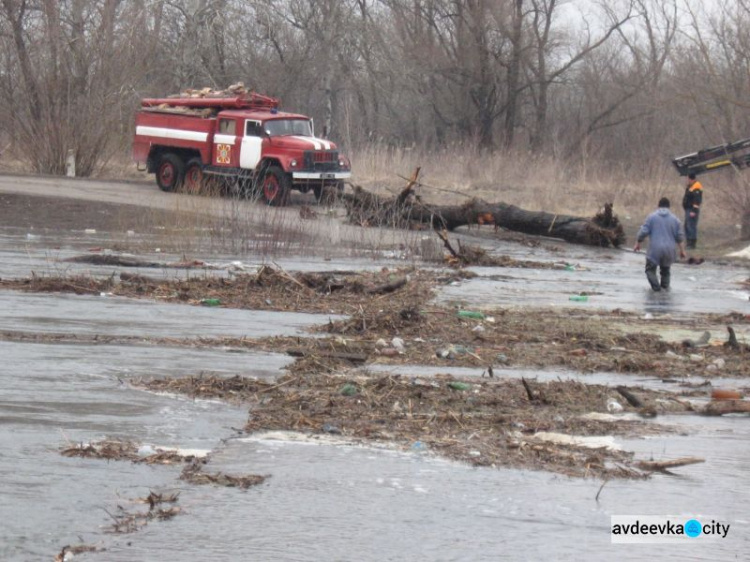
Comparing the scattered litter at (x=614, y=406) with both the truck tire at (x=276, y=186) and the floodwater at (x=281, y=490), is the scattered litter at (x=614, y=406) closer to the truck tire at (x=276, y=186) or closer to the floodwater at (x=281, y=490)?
the floodwater at (x=281, y=490)

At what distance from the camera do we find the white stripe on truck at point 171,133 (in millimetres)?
34812

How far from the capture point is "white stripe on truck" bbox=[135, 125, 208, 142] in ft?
114

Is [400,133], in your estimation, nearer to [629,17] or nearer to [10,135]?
[629,17]

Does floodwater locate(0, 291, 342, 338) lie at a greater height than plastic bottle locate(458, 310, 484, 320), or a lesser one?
lesser

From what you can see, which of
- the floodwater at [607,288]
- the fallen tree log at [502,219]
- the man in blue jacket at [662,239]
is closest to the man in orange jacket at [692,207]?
the fallen tree log at [502,219]

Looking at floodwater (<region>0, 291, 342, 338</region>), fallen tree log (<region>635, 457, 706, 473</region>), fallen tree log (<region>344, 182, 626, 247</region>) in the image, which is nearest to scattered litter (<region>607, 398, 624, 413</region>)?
fallen tree log (<region>635, 457, 706, 473</region>)

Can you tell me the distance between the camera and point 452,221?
2925 cm

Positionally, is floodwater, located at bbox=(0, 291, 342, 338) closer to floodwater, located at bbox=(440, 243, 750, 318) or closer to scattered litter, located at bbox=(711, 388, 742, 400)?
floodwater, located at bbox=(440, 243, 750, 318)

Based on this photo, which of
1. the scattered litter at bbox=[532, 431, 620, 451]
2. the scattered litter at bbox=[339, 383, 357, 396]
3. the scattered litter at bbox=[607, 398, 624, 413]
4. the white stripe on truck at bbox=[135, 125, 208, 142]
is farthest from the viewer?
the white stripe on truck at bbox=[135, 125, 208, 142]

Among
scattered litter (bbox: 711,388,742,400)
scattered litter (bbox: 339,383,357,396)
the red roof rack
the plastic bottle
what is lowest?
scattered litter (bbox: 339,383,357,396)

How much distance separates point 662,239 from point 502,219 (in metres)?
10.3

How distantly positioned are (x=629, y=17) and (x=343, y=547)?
54282mm

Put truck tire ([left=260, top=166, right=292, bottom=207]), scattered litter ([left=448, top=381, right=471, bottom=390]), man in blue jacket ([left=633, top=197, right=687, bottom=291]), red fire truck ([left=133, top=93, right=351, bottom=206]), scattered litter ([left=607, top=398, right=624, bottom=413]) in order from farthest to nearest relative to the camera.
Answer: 1. red fire truck ([left=133, top=93, right=351, bottom=206])
2. truck tire ([left=260, top=166, right=292, bottom=207])
3. man in blue jacket ([left=633, top=197, right=687, bottom=291])
4. scattered litter ([left=448, top=381, right=471, bottom=390])
5. scattered litter ([left=607, top=398, right=624, bottom=413])

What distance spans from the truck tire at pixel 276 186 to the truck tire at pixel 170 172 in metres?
3.17
